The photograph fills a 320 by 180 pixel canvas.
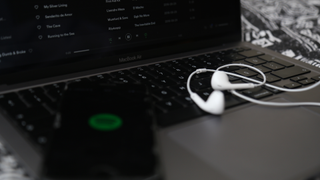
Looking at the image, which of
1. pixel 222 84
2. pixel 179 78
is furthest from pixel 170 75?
pixel 222 84

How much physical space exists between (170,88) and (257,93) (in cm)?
18

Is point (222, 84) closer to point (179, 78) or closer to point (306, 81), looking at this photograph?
point (179, 78)

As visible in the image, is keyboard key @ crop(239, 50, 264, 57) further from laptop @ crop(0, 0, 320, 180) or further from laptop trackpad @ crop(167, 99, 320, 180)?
laptop trackpad @ crop(167, 99, 320, 180)

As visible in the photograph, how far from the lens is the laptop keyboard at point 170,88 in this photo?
0.42m

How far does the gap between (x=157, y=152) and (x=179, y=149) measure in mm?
60

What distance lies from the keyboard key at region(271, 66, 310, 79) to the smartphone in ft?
1.13

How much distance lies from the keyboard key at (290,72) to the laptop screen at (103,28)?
0.76 feet

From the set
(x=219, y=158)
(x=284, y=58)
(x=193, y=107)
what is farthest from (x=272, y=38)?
(x=219, y=158)

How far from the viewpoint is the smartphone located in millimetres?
293

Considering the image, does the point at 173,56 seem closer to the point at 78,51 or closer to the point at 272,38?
the point at 78,51

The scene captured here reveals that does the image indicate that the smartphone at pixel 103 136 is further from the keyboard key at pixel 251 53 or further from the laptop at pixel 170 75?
the keyboard key at pixel 251 53

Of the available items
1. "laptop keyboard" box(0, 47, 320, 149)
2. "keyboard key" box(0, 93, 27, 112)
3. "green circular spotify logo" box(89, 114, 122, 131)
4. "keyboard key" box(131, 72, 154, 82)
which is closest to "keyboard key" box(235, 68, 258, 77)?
"laptop keyboard" box(0, 47, 320, 149)

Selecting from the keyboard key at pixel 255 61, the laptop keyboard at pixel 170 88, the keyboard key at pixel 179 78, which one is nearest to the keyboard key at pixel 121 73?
the laptop keyboard at pixel 170 88

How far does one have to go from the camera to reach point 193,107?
1.56 feet
